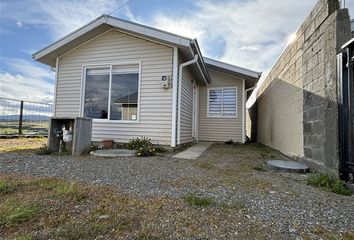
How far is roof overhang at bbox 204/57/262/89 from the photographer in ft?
27.3

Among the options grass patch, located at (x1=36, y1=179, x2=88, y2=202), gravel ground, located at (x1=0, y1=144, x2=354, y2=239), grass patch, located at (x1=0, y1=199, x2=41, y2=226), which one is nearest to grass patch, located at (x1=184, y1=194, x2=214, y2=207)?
gravel ground, located at (x1=0, y1=144, x2=354, y2=239)

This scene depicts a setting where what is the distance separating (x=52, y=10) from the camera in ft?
23.4

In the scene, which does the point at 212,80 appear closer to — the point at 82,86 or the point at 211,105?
the point at 211,105

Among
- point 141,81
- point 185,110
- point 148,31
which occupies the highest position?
point 148,31

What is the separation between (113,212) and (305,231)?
166 centimetres

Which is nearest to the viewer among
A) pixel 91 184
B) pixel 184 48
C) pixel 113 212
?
pixel 113 212

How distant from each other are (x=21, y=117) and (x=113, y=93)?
21.5 ft

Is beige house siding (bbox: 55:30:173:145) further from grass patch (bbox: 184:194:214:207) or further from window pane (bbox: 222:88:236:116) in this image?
window pane (bbox: 222:88:236:116)

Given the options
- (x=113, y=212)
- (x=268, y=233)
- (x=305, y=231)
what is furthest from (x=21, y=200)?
(x=305, y=231)

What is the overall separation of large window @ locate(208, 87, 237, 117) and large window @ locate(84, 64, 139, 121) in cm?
451

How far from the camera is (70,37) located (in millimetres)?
6555

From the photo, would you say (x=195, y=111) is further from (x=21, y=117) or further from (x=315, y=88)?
(x=21, y=117)

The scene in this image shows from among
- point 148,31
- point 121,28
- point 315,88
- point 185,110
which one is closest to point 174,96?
point 185,110

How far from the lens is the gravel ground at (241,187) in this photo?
186 centimetres
